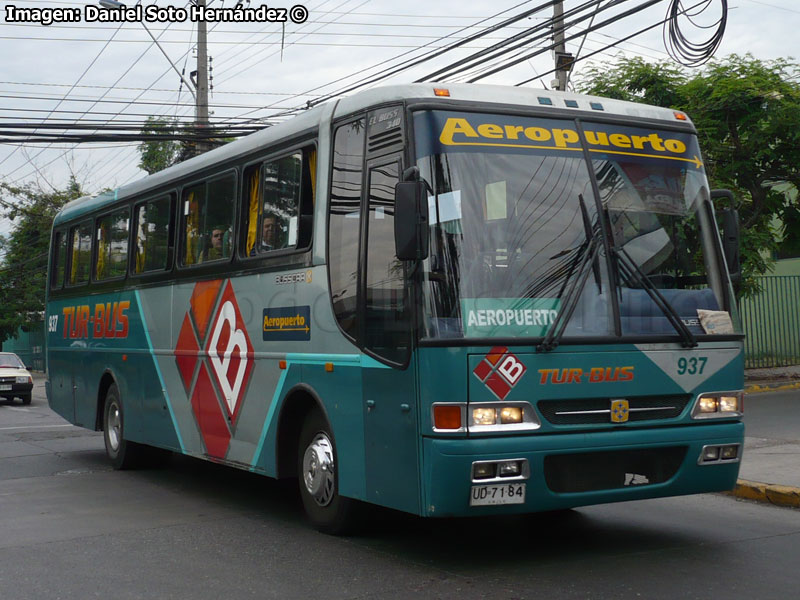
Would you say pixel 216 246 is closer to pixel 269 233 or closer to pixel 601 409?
pixel 269 233

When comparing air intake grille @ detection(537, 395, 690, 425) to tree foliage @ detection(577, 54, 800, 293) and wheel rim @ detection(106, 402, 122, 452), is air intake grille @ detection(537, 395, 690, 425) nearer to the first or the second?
wheel rim @ detection(106, 402, 122, 452)

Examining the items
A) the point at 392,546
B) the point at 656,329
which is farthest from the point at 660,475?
the point at 392,546

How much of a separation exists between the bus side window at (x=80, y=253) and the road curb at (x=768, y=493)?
8566mm

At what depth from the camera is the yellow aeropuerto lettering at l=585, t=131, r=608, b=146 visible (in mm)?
6992

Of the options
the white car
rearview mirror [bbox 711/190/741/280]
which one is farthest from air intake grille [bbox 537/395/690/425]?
the white car

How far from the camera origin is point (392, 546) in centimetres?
736

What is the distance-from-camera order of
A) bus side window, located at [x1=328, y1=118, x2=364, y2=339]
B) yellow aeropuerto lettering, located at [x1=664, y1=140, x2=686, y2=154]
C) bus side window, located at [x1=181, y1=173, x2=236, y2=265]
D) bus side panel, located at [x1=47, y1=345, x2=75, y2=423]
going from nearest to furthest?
1. bus side window, located at [x1=328, y1=118, x2=364, y2=339]
2. yellow aeropuerto lettering, located at [x1=664, y1=140, x2=686, y2=154]
3. bus side window, located at [x1=181, y1=173, x2=236, y2=265]
4. bus side panel, located at [x1=47, y1=345, x2=75, y2=423]

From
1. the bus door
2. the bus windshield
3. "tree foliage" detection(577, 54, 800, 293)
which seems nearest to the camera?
the bus windshield

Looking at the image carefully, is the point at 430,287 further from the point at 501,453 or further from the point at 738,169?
the point at 738,169

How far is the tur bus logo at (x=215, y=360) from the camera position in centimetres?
916

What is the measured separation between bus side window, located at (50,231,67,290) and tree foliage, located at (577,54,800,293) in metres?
10.9

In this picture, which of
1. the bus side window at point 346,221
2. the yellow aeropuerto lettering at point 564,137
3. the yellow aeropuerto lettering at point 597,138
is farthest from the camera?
the bus side window at point 346,221

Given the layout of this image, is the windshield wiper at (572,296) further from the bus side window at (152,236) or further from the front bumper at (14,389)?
the front bumper at (14,389)

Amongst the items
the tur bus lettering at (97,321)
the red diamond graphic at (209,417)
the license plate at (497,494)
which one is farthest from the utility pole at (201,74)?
the license plate at (497,494)
